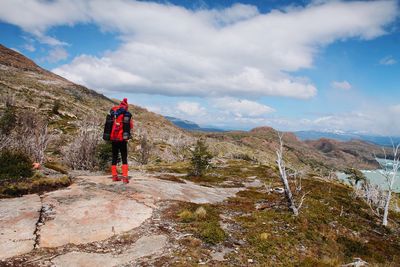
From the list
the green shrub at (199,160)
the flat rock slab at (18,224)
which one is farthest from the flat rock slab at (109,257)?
the green shrub at (199,160)

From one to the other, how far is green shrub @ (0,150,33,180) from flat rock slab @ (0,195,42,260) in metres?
3.42

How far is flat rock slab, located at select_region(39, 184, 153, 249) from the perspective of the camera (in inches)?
512

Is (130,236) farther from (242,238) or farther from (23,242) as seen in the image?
(242,238)

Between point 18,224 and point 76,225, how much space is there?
7.56 ft

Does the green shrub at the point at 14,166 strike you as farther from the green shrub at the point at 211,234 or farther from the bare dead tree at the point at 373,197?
the bare dead tree at the point at 373,197

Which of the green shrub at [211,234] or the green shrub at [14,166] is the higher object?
the green shrub at [14,166]

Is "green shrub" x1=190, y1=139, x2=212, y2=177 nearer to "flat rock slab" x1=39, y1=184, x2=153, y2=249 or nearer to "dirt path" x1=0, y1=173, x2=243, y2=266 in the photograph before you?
"dirt path" x1=0, y1=173, x2=243, y2=266

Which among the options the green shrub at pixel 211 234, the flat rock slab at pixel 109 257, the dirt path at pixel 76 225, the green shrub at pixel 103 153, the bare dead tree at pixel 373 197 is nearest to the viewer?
the flat rock slab at pixel 109 257

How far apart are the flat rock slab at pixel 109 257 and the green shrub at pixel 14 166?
1050 centimetres

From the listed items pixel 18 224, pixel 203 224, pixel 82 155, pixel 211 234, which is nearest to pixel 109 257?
pixel 18 224

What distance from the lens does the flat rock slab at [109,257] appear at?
1106 cm

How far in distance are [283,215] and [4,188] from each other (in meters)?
17.5

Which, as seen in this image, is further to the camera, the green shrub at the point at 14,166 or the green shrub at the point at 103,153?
the green shrub at the point at 103,153

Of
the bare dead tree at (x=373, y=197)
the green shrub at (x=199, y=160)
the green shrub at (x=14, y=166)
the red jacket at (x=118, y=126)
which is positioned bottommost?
the bare dead tree at (x=373, y=197)
